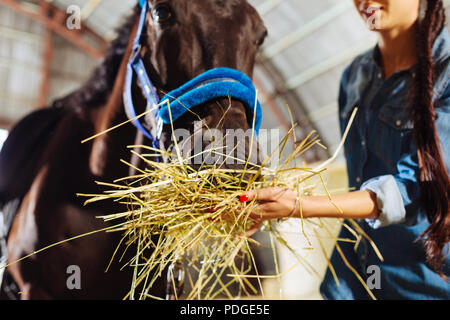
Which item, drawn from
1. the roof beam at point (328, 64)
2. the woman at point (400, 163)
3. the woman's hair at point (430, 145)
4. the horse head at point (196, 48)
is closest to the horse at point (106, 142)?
the horse head at point (196, 48)

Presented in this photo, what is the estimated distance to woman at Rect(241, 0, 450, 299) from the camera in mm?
774

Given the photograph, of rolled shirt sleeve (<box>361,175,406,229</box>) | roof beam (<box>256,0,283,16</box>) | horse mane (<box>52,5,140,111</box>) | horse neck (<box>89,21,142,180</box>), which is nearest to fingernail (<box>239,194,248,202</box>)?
rolled shirt sleeve (<box>361,175,406,229</box>)

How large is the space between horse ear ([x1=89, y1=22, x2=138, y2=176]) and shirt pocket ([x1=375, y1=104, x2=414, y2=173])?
773mm

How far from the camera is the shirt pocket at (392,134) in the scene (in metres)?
0.91

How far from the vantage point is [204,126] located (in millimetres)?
744

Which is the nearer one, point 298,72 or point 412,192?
point 412,192

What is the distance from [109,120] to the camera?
1032 millimetres

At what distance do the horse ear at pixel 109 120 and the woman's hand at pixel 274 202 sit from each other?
520 mm

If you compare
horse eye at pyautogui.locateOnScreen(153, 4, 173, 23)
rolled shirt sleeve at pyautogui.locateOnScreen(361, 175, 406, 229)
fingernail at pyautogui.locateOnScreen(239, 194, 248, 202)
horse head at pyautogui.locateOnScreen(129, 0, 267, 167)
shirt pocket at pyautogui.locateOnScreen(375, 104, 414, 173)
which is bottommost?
rolled shirt sleeve at pyautogui.locateOnScreen(361, 175, 406, 229)

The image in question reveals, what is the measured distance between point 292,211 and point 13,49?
6.58m

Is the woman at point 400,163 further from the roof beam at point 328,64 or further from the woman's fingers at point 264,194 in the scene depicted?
the roof beam at point 328,64

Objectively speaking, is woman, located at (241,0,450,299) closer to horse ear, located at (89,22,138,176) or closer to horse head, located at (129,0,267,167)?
horse head, located at (129,0,267,167)
